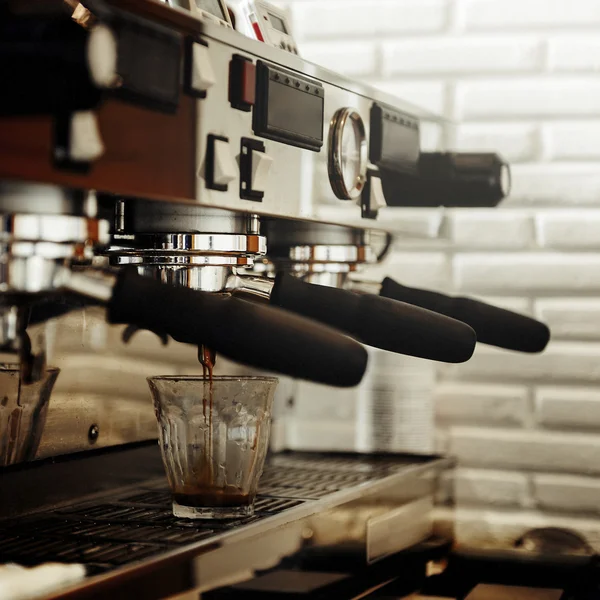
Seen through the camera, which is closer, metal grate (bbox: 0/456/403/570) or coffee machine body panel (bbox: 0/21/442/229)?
coffee machine body panel (bbox: 0/21/442/229)

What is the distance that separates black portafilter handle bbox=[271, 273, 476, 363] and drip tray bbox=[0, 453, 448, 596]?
0.54 feet

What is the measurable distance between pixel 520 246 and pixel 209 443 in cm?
70

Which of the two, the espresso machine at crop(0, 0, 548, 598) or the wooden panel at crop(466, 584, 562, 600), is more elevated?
the espresso machine at crop(0, 0, 548, 598)

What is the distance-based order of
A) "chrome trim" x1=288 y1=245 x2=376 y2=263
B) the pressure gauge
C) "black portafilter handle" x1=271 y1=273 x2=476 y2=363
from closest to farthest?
"black portafilter handle" x1=271 y1=273 x2=476 y2=363 → the pressure gauge → "chrome trim" x1=288 y1=245 x2=376 y2=263

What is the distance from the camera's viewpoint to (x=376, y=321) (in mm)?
798

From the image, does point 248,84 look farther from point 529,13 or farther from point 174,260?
point 529,13

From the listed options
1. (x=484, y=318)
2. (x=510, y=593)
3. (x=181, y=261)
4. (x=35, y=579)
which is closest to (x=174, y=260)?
(x=181, y=261)

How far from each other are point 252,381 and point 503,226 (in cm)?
66

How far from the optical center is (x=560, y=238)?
142cm

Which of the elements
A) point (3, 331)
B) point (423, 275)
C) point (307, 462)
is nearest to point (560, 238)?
point (423, 275)

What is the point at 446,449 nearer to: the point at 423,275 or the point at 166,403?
the point at 423,275

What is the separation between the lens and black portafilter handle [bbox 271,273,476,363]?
798 mm

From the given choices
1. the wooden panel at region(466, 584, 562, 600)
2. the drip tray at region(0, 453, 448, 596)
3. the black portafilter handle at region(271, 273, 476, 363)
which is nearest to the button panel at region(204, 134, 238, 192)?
the black portafilter handle at region(271, 273, 476, 363)

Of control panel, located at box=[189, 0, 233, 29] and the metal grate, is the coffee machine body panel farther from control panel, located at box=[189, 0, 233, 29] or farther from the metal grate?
the metal grate
